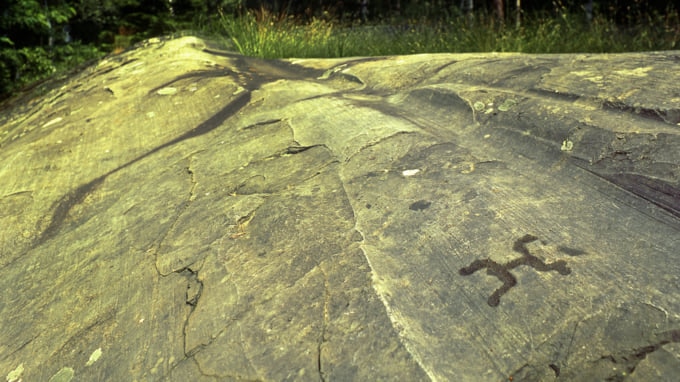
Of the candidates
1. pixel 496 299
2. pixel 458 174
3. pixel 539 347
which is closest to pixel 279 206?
pixel 458 174

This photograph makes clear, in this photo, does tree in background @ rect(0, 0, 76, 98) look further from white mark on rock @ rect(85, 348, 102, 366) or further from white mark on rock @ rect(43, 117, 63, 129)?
white mark on rock @ rect(85, 348, 102, 366)

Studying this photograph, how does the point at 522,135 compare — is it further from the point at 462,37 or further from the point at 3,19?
the point at 3,19

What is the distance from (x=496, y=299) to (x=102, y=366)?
1113 millimetres

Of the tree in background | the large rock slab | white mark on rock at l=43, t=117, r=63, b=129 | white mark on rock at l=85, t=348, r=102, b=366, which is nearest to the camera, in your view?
the large rock slab

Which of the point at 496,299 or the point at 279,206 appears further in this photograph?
the point at 279,206

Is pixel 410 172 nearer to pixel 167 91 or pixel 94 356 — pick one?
pixel 94 356

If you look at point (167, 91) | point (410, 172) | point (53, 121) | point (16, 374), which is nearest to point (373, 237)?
point (410, 172)

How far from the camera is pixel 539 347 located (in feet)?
3.86

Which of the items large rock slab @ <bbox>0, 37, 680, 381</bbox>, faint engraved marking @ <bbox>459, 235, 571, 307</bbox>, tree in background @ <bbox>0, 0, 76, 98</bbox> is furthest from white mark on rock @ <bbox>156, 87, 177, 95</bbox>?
tree in background @ <bbox>0, 0, 76, 98</bbox>

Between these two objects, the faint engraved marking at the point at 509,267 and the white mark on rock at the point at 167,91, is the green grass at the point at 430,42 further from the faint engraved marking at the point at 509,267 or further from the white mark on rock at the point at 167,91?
the faint engraved marking at the point at 509,267

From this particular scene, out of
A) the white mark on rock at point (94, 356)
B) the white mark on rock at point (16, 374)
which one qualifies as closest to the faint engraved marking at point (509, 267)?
the white mark on rock at point (94, 356)

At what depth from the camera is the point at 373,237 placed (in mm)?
1629

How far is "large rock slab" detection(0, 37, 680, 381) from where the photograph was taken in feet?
4.02

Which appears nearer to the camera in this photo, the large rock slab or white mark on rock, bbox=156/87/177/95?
the large rock slab
